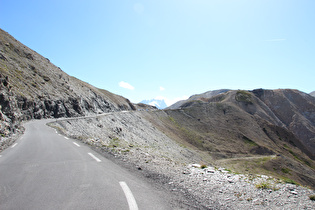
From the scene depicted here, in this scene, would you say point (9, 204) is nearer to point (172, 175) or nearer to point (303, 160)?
point (172, 175)

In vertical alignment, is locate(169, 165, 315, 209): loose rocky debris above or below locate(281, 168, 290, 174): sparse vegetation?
below

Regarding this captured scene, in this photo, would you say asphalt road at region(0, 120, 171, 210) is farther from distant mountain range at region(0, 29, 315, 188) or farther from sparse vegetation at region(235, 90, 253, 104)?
sparse vegetation at region(235, 90, 253, 104)

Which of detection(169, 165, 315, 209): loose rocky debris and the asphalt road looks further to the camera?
detection(169, 165, 315, 209): loose rocky debris

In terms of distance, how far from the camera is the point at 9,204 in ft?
15.1

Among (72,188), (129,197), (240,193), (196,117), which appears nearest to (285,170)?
(196,117)

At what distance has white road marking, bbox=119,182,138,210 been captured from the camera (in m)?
4.68

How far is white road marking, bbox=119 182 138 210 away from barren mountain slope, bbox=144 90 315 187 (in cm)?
4785

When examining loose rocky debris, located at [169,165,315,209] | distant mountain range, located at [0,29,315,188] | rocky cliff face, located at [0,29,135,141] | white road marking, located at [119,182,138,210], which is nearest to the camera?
white road marking, located at [119,182,138,210]

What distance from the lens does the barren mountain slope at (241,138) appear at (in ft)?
175

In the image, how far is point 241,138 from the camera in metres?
76.6

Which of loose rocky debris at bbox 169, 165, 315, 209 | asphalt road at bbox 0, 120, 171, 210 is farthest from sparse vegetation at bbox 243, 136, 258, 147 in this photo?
asphalt road at bbox 0, 120, 171, 210

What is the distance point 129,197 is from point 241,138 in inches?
3176

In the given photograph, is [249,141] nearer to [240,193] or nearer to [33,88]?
[33,88]

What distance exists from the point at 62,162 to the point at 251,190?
8.23 meters
